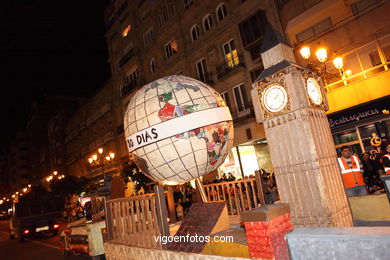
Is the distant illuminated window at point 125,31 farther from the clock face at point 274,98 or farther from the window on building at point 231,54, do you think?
the clock face at point 274,98

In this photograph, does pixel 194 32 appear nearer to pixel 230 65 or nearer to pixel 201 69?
pixel 201 69

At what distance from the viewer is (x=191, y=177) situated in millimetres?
4066

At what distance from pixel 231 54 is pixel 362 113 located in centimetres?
979

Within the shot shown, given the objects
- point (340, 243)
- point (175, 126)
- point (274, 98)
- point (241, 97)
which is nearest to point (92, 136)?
point (241, 97)

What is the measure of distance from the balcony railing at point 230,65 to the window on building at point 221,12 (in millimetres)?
3467

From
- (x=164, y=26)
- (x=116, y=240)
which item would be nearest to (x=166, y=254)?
(x=116, y=240)

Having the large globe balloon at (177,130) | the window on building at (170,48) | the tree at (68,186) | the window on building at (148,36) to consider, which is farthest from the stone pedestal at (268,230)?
the tree at (68,186)

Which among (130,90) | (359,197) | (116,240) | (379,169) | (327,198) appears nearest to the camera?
(327,198)

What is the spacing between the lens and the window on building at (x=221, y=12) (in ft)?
63.8

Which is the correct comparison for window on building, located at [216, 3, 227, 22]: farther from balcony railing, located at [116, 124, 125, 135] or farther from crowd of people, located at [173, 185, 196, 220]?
balcony railing, located at [116, 124, 125, 135]

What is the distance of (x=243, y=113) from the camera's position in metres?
18.4

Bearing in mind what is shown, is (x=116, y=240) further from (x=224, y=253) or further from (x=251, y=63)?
(x=251, y=63)

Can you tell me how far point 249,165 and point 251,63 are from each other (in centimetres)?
730

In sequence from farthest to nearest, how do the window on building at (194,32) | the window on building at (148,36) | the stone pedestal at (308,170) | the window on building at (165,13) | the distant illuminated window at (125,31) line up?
the distant illuminated window at (125,31) → the window on building at (148,36) → the window on building at (165,13) → the window on building at (194,32) → the stone pedestal at (308,170)
